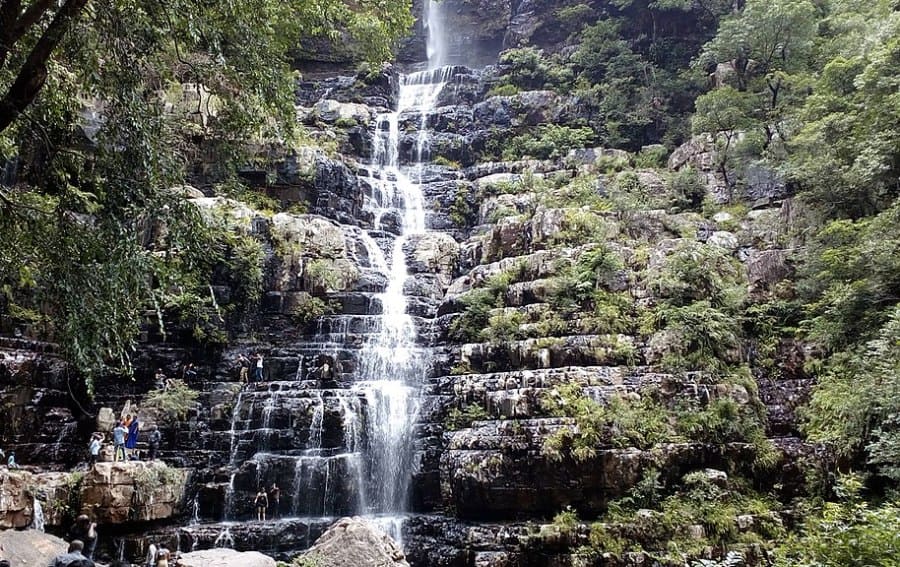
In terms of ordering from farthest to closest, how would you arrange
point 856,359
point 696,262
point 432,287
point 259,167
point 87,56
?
point 259,167 → point 432,287 → point 696,262 → point 856,359 → point 87,56

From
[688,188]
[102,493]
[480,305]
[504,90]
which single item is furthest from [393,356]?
[504,90]

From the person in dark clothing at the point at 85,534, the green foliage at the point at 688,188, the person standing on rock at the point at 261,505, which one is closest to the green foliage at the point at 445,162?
the green foliage at the point at 688,188

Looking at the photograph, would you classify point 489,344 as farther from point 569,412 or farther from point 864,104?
point 864,104

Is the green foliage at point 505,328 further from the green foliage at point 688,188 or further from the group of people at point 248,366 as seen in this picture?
the green foliage at point 688,188

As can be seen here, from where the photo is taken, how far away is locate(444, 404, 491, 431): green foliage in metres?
13.5

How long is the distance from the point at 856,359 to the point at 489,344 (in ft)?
26.2

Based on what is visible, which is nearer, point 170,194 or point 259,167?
point 170,194

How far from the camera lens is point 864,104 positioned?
15508 mm

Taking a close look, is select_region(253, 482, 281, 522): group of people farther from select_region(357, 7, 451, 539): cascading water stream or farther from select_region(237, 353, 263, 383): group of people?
select_region(237, 353, 263, 383): group of people

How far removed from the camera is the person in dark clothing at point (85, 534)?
10922 millimetres

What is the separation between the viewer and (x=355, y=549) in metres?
9.07


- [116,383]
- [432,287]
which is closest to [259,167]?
[432,287]

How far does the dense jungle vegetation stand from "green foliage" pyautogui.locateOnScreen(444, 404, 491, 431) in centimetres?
13

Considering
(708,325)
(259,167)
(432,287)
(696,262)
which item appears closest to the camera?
(708,325)
